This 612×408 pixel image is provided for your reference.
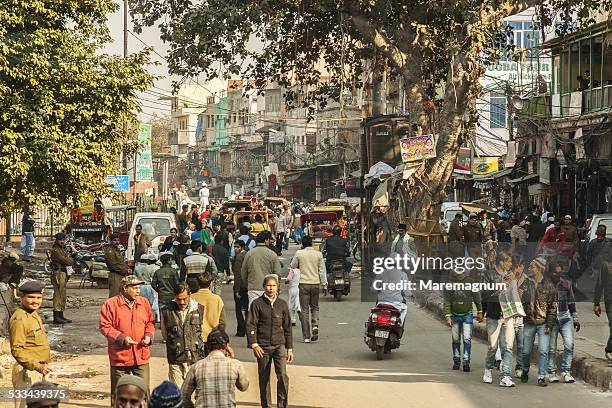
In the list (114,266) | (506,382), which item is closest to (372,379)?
(506,382)

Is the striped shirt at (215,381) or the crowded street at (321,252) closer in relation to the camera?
the striped shirt at (215,381)

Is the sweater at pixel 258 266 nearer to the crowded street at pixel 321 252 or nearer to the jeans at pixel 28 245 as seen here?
the crowded street at pixel 321 252

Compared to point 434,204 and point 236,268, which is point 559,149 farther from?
point 236,268

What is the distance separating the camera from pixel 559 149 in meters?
38.2

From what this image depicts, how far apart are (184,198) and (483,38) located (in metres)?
36.9

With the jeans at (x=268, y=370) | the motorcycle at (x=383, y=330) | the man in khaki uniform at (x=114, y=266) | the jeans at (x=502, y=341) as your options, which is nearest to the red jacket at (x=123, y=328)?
the jeans at (x=268, y=370)

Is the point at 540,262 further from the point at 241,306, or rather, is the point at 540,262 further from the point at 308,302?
the point at 241,306

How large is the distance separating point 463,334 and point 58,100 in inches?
383

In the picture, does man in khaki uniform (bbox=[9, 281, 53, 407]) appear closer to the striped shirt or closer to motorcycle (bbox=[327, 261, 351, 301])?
the striped shirt

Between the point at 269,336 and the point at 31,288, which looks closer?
the point at 31,288

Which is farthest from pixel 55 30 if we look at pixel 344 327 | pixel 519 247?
pixel 519 247

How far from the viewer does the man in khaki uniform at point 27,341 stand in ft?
35.0

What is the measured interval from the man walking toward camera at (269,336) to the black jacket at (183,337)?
57 centimetres

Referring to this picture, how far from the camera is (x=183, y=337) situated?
11.9m
